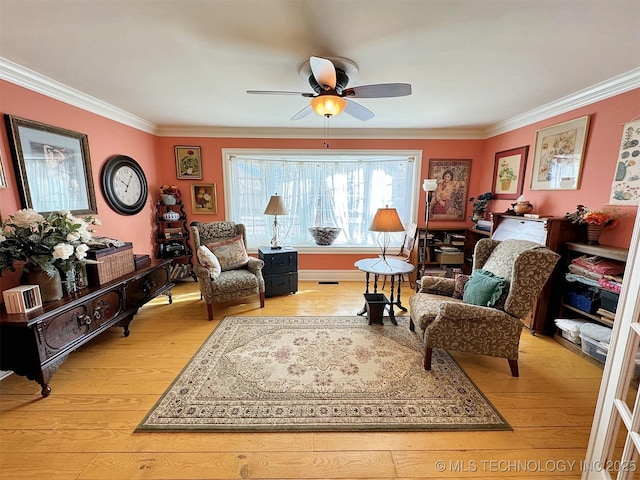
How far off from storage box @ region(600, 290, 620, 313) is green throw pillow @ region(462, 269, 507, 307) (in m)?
0.87

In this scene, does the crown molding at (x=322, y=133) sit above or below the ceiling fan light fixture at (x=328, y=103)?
above

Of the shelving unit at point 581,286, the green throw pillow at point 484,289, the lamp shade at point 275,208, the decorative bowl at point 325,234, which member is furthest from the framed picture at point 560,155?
the lamp shade at point 275,208

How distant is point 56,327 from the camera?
6.25 ft

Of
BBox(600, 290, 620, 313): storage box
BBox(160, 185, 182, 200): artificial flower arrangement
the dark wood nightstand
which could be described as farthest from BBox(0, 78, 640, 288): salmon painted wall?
the dark wood nightstand

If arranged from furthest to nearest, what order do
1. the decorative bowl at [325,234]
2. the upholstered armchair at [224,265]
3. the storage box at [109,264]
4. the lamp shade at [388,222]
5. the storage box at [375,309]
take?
the decorative bowl at [325,234] < the upholstered armchair at [224,265] < the storage box at [375,309] < the lamp shade at [388,222] < the storage box at [109,264]

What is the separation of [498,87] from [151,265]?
395cm

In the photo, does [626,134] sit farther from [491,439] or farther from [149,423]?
[149,423]

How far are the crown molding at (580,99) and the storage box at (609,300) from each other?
5.45ft

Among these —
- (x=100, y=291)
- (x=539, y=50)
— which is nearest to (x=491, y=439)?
(x=539, y=50)

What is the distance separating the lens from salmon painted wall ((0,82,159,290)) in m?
2.04

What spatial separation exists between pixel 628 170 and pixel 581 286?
3.49ft

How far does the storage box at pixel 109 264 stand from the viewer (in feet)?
7.61

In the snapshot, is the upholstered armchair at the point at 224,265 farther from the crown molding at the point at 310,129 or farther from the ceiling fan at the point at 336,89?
the ceiling fan at the point at 336,89

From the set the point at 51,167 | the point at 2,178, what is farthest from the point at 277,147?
the point at 2,178
